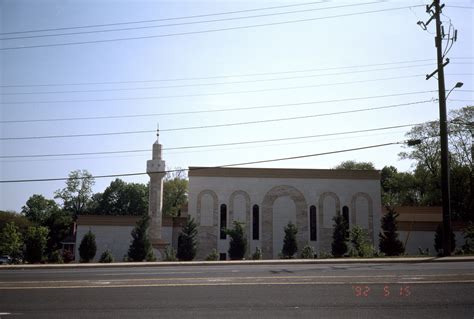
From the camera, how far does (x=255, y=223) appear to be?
36.4 m

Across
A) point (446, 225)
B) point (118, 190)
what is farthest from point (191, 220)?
point (118, 190)

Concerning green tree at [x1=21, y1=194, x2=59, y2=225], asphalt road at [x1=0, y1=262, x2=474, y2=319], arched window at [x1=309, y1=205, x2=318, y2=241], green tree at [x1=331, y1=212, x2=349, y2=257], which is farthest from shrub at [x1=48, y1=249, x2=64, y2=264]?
green tree at [x1=21, y1=194, x2=59, y2=225]

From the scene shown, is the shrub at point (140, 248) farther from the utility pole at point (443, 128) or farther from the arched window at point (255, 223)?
the utility pole at point (443, 128)

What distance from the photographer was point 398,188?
184 ft

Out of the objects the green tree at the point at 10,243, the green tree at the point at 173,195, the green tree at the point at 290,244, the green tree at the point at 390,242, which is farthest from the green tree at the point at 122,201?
the green tree at the point at 390,242

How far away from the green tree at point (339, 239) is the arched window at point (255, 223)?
259 inches

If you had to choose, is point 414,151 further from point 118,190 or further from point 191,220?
point 118,190

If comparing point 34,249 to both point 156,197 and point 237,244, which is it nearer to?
point 156,197

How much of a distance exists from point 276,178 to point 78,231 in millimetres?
16956

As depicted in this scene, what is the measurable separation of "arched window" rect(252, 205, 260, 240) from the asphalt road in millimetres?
22867

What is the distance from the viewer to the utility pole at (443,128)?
2206 cm

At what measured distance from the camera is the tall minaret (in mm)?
35219

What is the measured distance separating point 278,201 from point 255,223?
8.83ft

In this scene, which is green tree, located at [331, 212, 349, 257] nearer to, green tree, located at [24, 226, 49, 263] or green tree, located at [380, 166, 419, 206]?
green tree, located at [24, 226, 49, 263]
